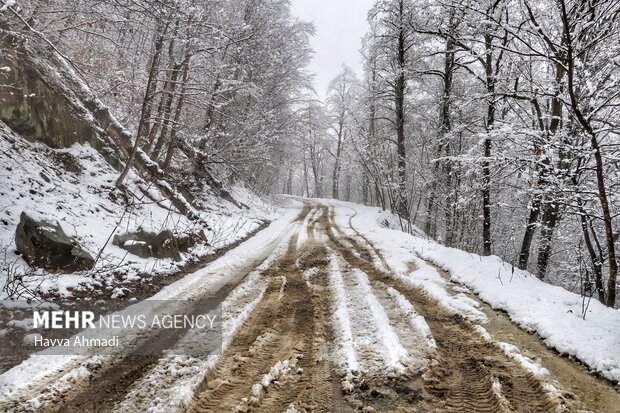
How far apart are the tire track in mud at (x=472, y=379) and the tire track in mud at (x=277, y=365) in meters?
0.49

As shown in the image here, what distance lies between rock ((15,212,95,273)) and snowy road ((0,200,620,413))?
2422mm

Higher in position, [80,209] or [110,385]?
[80,209]

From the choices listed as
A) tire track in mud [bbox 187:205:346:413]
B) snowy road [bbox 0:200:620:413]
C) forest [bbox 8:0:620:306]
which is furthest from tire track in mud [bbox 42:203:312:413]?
forest [bbox 8:0:620:306]

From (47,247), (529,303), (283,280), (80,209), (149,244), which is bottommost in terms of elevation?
(283,280)

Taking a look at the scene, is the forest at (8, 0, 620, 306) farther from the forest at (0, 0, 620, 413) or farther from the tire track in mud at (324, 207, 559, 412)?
the tire track in mud at (324, 207, 559, 412)

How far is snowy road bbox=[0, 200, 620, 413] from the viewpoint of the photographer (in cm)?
270

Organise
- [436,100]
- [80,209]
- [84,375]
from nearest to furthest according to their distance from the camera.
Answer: [84,375] < [80,209] < [436,100]

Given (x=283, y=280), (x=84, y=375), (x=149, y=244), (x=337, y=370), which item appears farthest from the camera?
(x=149, y=244)

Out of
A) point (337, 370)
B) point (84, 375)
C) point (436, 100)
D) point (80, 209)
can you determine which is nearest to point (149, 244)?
point (80, 209)

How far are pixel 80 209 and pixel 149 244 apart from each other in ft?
5.87

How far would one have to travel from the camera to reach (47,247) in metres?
5.26

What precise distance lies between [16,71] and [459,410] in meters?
11.1

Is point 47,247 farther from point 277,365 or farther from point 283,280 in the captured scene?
point 277,365

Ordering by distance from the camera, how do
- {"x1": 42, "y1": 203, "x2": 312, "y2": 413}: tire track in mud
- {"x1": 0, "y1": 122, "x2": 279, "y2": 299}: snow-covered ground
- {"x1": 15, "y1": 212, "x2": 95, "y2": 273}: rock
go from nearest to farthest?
1. {"x1": 42, "y1": 203, "x2": 312, "y2": 413}: tire track in mud
2. {"x1": 15, "y1": 212, "x2": 95, "y2": 273}: rock
3. {"x1": 0, "y1": 122, "x2": 279, "y2": 299}: snow-covered ground
